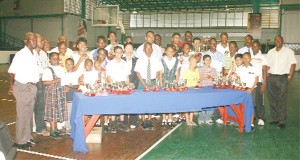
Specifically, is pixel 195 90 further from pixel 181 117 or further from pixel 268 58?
pixel 268 58

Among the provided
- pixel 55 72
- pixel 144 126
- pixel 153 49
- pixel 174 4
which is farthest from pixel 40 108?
pixel 174 4

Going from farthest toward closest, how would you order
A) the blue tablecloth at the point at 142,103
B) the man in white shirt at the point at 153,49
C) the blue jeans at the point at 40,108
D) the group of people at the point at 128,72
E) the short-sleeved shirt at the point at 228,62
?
the short-sleeved shirt at the point at 228,62 → the man in white shirt at the point at 153,49 → the blue jeans at the point at 40,108 → the group of people at the point at 128,72 → the blue tablecloth at the point at 142,103

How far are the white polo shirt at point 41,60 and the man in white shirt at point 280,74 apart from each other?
4.51 metres

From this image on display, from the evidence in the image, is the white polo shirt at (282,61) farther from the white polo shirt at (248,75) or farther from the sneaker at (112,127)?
the sneaker at (112,127)

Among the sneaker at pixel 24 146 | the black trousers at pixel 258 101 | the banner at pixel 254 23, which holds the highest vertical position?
the banner at pixel 254 23

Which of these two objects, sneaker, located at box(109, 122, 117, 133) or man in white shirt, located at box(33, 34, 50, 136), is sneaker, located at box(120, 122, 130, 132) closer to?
sneaker, located at box(109, 122, 117, 133)

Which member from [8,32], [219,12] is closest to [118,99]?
[8,32]

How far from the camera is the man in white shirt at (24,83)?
15.5 feet

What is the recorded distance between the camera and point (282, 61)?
251 inches

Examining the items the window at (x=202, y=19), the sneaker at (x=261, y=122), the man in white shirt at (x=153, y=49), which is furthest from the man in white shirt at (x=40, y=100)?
the window at (x=202, y=19)

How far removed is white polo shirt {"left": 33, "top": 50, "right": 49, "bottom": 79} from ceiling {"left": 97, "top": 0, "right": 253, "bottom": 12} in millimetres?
23919

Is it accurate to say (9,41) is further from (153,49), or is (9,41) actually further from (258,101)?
(258,101)

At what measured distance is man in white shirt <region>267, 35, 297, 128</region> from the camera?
21.0ft

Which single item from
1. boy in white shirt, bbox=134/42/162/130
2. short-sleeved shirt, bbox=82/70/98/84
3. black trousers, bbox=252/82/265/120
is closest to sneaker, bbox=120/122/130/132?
boy in white shirt, bbox=134/42/162/130
